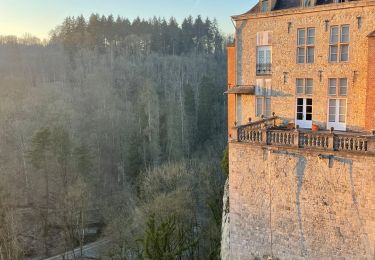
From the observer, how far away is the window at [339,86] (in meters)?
19.1

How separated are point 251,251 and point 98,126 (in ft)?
131

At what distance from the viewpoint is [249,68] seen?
22234mm

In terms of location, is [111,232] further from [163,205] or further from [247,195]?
[247,195]

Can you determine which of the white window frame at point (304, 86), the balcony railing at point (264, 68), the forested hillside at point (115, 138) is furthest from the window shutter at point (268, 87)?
the forested hillside at point (115, 138)

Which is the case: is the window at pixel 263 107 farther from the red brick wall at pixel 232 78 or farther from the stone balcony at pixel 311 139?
the stone balcony at pixel 311 139

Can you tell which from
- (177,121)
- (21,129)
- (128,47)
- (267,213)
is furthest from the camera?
(128,47)

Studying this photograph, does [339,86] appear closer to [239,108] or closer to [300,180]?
[239,108]

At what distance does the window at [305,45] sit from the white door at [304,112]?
2.12 m

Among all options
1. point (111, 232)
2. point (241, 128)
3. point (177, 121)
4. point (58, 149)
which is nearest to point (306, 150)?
point (241, 128)

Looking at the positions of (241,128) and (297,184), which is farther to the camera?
(241,128)

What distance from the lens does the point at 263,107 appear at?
865 inches

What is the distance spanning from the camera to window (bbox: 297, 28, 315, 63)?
1992 centimetres

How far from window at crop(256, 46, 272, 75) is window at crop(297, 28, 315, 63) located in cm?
171

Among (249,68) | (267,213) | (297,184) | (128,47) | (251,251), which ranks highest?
(128,47)
